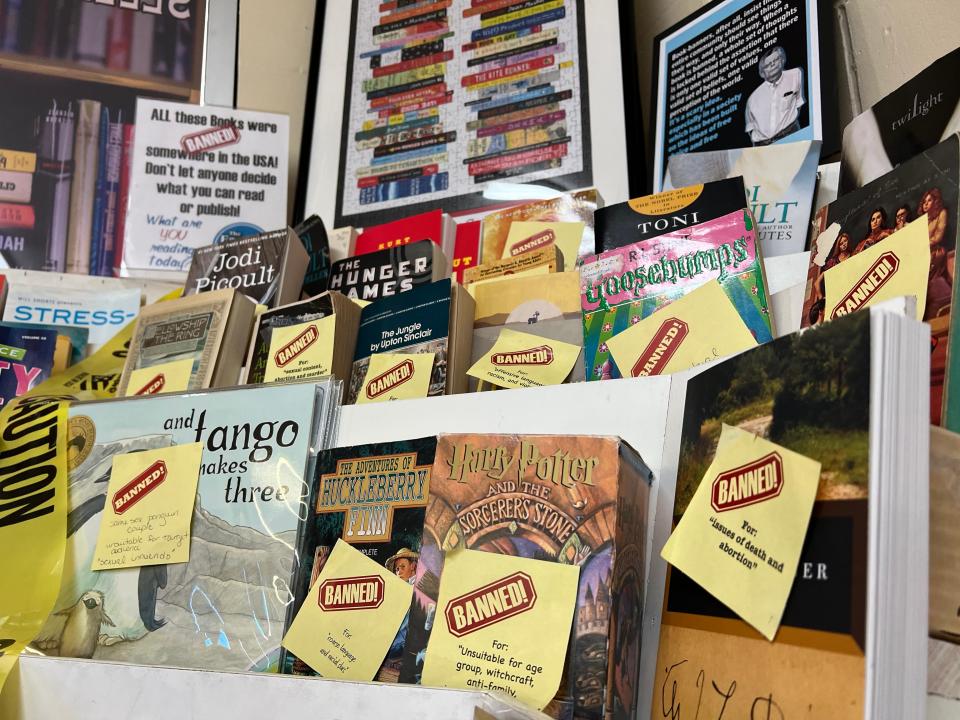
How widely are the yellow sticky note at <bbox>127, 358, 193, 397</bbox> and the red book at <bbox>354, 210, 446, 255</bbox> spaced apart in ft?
1.44

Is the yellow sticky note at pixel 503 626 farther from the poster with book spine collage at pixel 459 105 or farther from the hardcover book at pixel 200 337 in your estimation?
the poster with book spine collage at pixel 459 105

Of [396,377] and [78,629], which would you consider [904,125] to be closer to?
[396,377]

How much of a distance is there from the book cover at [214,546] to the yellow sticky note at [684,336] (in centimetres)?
40

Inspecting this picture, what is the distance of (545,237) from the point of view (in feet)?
4.90

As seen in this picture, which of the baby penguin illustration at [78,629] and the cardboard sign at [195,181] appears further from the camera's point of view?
the cardboard sign at [195,181]

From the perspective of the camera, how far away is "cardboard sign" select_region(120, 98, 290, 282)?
199 cm

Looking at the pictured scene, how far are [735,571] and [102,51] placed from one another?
214 centimetres

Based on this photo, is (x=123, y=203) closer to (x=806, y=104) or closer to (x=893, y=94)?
(x=806, y=104)

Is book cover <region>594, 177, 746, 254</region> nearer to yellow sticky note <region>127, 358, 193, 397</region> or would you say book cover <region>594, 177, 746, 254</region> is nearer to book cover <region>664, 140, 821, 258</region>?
book cover <region>664, 140, 821, 258</region>

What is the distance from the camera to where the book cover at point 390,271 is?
1395 mm

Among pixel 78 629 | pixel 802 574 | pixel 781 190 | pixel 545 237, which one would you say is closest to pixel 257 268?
pixel 545 237

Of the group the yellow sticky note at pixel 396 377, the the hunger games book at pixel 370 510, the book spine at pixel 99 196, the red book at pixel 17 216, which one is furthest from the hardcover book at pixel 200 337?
the red book at pixel 17 216

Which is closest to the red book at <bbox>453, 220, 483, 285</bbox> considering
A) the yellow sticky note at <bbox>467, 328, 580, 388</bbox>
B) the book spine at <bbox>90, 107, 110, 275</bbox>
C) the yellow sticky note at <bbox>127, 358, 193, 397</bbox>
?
the yellow sticky note at <bbox>467, 328, 580, 388</bbox>

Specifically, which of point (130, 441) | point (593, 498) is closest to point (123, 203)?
point (130, 441)
